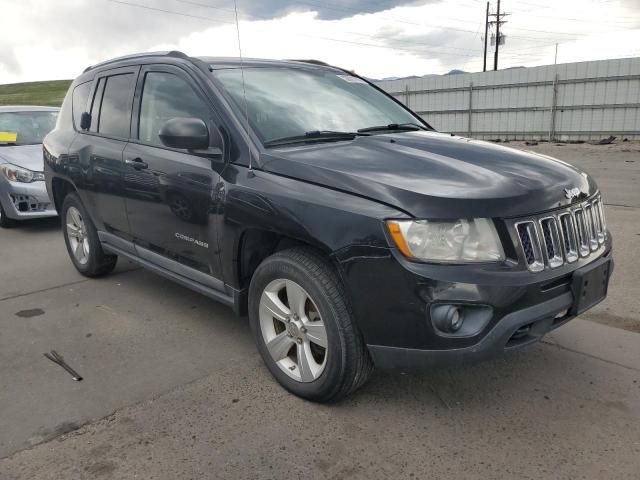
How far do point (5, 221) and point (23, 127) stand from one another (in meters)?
1.57

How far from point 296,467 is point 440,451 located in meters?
0.67

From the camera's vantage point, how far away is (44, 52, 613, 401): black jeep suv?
2.41 metres

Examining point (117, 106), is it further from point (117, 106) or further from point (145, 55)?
point (145, 55)

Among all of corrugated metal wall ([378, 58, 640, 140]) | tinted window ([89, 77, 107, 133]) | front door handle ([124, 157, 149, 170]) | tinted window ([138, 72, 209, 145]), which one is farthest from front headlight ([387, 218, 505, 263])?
corrugated metal wall ([378, 58, 640, 140])

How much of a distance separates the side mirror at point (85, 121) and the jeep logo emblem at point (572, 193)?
3801 millimetres

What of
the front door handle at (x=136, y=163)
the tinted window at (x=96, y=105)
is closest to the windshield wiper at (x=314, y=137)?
the front door handle at (x=136, y=163)

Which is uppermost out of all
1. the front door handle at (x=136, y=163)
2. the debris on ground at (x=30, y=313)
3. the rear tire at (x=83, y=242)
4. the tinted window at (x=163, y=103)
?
the tinted window at (x=163, y=103)

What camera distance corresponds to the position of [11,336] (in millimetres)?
3916

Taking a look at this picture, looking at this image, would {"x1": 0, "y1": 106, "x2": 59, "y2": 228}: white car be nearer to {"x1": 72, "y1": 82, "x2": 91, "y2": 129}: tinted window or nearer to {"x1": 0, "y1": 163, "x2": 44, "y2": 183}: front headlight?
{"x1": 0, "y1": 163, "x2": 44, "y2": 183}: front headlight

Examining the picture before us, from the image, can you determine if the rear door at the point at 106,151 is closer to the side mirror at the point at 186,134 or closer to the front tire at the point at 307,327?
the side mirror at the point at 186,134

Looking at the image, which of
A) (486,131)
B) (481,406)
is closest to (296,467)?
(481,406)

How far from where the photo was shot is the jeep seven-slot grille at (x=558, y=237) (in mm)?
2488

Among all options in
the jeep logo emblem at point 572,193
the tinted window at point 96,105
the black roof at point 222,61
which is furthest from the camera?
the tinted window at point 96,105

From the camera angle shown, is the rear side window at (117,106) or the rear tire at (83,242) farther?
the rear tire at (83,242)
